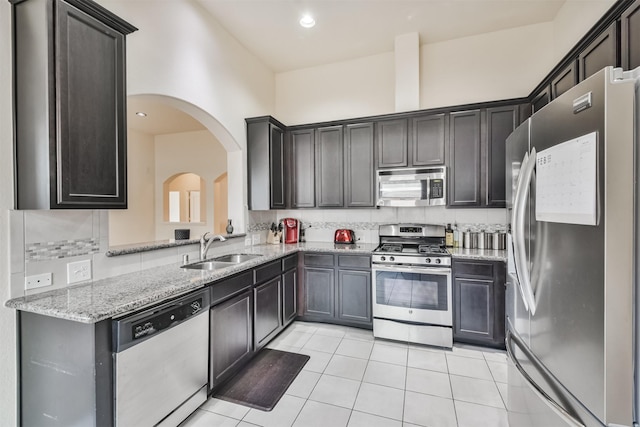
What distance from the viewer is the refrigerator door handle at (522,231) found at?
142cm

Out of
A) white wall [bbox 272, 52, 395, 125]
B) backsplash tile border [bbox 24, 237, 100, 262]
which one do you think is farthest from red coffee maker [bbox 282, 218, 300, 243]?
backsplash tile border [bbox 24, 237, 100, 262]

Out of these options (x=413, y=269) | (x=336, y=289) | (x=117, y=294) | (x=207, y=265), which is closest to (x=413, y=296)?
(x=413, y=269)

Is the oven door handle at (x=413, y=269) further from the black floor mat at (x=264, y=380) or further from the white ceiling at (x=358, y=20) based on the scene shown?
the white ceiling at (x=358, y=20)

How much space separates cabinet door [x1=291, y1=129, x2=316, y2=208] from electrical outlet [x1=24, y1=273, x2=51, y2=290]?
2.69 metres

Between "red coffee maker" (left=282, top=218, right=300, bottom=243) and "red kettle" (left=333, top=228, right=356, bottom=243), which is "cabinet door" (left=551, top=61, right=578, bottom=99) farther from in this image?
"red coffee maker" (left=282, top=218, right=300, bottom=243)

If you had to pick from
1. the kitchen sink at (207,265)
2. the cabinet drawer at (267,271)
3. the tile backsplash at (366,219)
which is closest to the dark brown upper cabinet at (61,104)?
the kitchen sink at (207,265)

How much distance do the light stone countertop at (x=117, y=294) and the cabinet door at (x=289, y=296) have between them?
0.92 m

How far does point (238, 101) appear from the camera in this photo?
3662mm

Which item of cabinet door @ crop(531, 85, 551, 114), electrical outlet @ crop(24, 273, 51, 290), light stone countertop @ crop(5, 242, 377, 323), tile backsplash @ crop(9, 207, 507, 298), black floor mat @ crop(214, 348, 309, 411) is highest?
cabinet door @ crop(531, 85, 551, 114)

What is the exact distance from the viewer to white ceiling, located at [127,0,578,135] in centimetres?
304

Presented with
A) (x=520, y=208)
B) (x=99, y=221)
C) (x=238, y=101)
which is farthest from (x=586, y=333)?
(x=238, y=101)

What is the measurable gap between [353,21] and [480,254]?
2.88 meters

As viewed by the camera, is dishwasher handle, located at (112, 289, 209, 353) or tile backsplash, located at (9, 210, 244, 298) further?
tile backsplash, located at (9, 210, 244, 298)

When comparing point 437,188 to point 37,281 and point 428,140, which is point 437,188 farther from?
point 37,281
